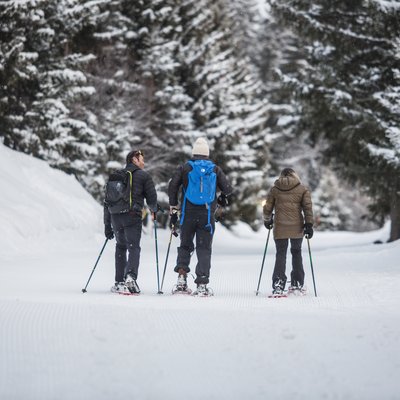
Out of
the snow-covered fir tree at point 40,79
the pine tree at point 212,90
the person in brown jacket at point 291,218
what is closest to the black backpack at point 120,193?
the person in brown jacket at point 291,218

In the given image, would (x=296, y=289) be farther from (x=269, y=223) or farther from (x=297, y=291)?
(x=269, y=223)

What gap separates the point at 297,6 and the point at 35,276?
41.8ft

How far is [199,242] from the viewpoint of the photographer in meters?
8.25

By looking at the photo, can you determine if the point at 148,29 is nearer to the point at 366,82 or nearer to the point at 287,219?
the point at 366,82

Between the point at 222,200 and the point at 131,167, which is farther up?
the point at 131,167

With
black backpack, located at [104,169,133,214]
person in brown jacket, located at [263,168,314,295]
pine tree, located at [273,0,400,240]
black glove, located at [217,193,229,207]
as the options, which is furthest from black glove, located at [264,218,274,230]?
pine tree, located at [273,0,400,240]

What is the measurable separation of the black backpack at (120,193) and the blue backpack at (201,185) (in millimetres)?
742

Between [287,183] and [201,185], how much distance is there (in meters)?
1.27

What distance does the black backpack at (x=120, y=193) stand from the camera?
8.22m

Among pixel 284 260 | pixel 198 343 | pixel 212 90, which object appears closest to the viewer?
pixel 198 343

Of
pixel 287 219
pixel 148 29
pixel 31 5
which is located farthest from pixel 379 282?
pixel 148 29

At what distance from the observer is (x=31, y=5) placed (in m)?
15.6

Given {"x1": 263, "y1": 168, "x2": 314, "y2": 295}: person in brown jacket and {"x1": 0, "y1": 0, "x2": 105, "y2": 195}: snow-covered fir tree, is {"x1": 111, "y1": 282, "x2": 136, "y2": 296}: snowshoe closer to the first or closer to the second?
{"x1": 263, "y1": 168, "x2": 314, "y2": 295}: person in brown jacket

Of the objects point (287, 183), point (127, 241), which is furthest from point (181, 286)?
point (287, 183)
